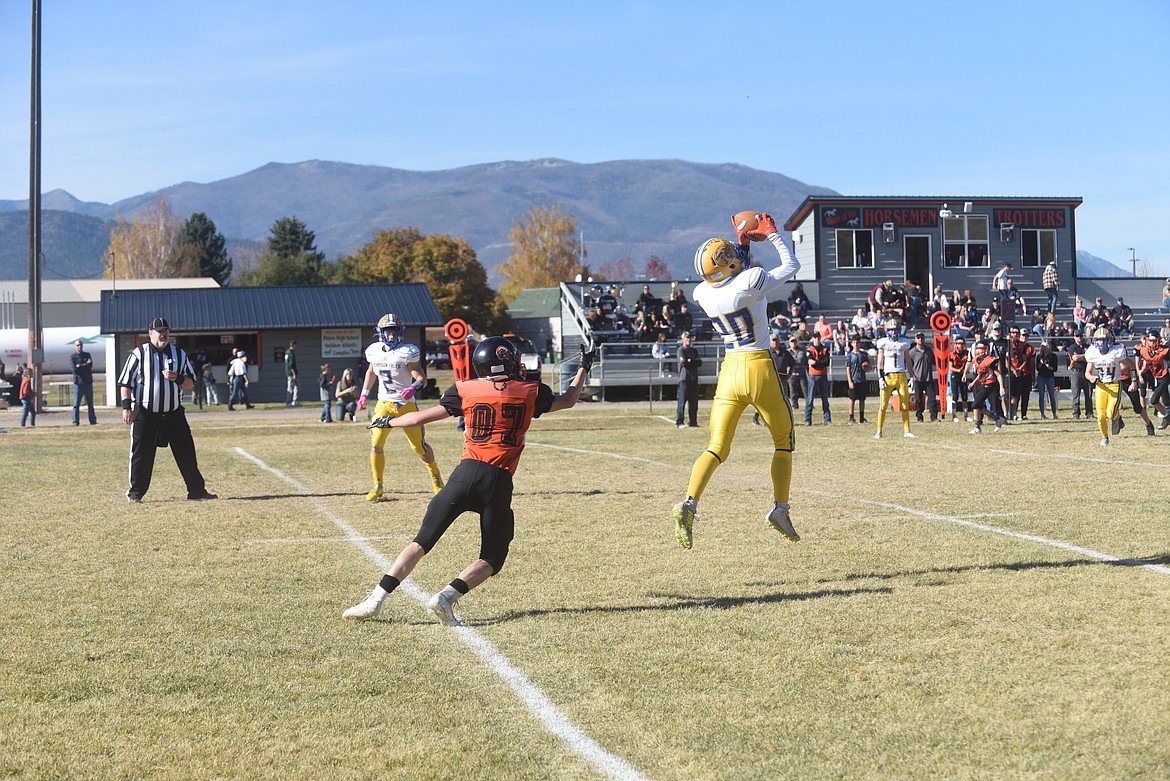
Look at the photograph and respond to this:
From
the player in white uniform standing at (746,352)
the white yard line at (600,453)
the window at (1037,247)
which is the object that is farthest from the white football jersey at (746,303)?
the window at (1037,247)

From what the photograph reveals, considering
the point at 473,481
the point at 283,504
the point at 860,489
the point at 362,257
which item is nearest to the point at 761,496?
the point at 860,489

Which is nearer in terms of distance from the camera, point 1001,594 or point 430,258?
point 1001,594

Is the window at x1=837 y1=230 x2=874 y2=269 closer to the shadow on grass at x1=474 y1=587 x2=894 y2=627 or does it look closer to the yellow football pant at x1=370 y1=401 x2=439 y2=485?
the yellow football pant at x1=370 y1=401 x2=439 y2=485

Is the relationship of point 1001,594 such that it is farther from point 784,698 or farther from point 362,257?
point 362,257

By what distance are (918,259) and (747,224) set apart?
37932 millimetres

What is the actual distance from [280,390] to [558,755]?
127 feet

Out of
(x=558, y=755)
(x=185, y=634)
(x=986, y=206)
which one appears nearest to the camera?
(x=558, y=755)

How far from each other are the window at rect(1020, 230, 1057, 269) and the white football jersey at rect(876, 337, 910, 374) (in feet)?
87.4

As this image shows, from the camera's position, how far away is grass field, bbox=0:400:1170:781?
4.71 meters

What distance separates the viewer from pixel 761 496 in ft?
42.3

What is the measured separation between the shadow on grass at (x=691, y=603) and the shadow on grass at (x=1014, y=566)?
423 mm

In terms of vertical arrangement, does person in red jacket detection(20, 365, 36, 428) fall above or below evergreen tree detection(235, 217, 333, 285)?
below

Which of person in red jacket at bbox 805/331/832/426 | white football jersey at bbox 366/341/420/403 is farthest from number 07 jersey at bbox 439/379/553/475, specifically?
person in red jacket at bbox 805/331/832/426

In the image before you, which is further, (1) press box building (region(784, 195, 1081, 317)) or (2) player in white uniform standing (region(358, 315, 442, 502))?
(1) press box building (region(784, 195, 1081, 317))
